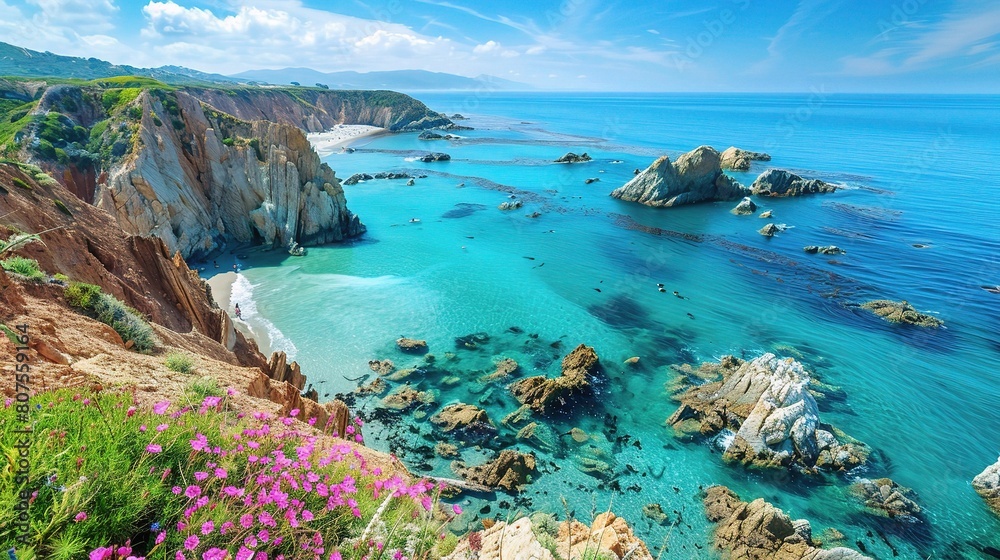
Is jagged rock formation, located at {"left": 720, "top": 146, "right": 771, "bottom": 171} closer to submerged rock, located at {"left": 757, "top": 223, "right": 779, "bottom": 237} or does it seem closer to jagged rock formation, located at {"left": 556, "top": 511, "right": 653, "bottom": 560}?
submerged rock, located at {"left": 757, "top": 223, "right": 779, "bottom": 237}

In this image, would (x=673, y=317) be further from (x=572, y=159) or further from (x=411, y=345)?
(x=572, y=159)

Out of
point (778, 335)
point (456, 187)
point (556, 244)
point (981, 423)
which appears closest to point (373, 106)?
point (456, 187)

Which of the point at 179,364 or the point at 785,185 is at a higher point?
the point at 179,364

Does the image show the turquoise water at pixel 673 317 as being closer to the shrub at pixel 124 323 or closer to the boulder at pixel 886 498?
the boulder at pixel 886 498

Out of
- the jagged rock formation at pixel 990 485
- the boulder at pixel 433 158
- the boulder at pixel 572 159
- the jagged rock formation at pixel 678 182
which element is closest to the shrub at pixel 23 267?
the jagged rock formation at pixel 990 485

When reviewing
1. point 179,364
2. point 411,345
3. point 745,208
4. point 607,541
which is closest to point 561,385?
point 411,345

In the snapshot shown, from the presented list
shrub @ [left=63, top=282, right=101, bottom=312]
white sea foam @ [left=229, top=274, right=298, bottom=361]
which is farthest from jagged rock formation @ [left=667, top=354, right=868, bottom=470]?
shrub @ [left=63, top=282, right=101, bottom=312]
